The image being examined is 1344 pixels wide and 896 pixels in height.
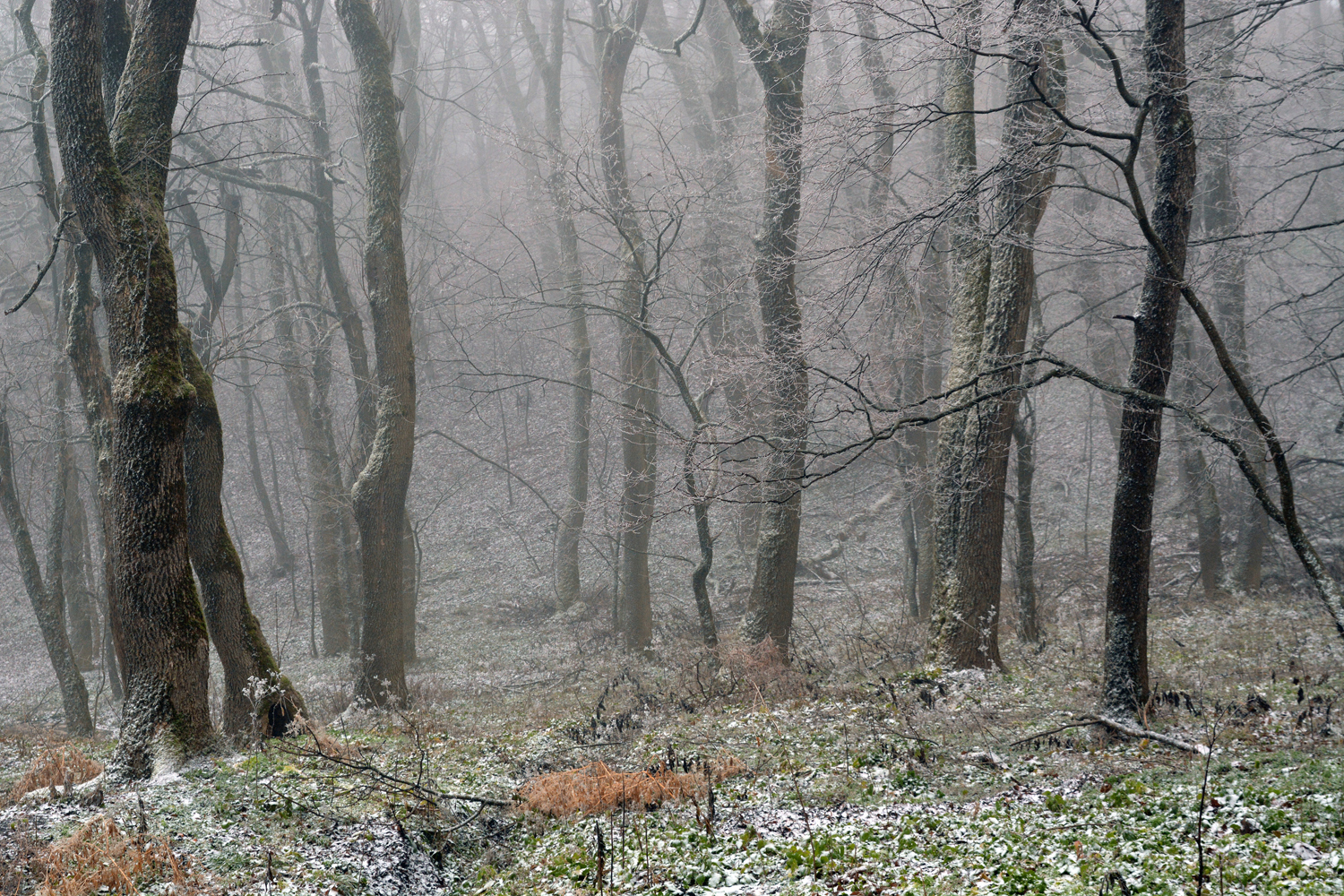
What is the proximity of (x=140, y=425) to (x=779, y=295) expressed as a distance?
24.2 ft

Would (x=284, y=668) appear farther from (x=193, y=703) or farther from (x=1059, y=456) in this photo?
(x=1059, y=456)

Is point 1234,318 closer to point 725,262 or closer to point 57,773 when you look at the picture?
point 725,262

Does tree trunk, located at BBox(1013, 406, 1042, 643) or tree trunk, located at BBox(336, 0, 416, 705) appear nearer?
tree trunk, located at BBox(336, 0, 416, 705)

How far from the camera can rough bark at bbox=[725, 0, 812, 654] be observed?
1024cm

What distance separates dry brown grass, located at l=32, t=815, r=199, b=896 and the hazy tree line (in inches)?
55.4

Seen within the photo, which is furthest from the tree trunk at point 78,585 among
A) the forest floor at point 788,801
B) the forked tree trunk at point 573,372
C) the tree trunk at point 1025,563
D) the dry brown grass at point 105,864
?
the tree trunk at point 1025,563

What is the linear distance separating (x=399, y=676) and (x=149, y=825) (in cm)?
637

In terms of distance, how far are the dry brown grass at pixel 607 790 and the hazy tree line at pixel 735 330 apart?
2.17 metres

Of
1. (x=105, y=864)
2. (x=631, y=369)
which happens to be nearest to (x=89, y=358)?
(x=105, y=864)

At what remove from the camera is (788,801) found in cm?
567

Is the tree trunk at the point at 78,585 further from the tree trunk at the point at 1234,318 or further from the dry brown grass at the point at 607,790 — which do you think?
the tree trunk at the point at 1234,318

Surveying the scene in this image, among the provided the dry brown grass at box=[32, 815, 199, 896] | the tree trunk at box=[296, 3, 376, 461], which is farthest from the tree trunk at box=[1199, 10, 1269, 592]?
the dry brown grass at box=[32, 815, 199, 896]

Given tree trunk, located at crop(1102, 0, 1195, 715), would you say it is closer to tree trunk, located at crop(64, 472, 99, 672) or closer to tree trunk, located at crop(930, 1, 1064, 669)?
tree trunk, located at crop(930, 1, 1064, 669)

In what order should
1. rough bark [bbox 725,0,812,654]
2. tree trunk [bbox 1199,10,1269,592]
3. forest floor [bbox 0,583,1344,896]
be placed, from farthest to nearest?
tree trunk [bbox 1199,10,1269,592]
rough bark [bbox 725,0,812,654]
forest floor [bbox 0,583,1344,896]
